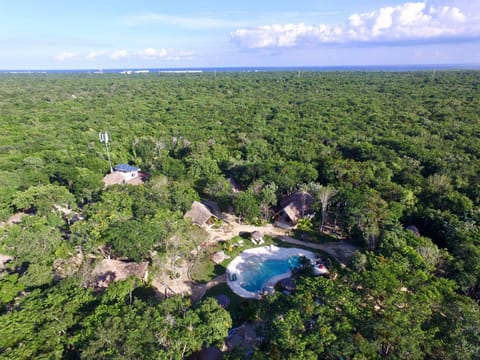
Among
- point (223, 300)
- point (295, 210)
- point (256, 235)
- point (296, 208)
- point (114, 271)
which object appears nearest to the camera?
point (223, 300)

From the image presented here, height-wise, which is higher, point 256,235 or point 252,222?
point 252,222

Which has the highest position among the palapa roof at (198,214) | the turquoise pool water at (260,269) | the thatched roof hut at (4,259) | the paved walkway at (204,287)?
the palapa roof at (198,214)

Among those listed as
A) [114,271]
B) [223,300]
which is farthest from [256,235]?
[114,271]

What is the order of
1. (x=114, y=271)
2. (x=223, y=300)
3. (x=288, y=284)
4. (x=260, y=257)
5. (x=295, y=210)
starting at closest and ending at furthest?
(x=223, y=300) → (x=114, y=271) → (x=288, y=284) → (x=260, y=257) → (x=295, y=210)

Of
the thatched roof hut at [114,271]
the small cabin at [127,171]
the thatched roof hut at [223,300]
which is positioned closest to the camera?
the thatched roof hut at [223,300]

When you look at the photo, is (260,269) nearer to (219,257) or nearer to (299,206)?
(219,257)

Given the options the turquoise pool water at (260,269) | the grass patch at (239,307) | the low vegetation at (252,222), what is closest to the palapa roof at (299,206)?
the low vegetation at (252,222)

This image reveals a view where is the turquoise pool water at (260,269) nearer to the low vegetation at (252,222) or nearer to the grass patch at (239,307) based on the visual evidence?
the grass patch at (239,307)
